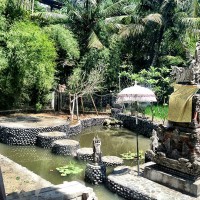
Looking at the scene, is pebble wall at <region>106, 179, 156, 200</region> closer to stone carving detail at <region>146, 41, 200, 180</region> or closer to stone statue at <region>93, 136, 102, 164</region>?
stone statue at <region>93, 136, 102, 164</region>

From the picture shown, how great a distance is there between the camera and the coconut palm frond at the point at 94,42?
23.0m

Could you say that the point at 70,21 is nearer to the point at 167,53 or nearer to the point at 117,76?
the point at 117,76

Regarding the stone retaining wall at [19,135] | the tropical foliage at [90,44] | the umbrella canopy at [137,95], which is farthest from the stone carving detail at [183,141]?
the tropical foliage at [90,44]

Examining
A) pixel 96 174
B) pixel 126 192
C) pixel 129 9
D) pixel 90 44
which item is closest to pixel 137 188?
pixel 126 192

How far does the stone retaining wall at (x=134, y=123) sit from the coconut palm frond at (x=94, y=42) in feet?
15.8

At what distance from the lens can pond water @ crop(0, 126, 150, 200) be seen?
11492 millimetres

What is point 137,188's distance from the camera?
30.5 ft

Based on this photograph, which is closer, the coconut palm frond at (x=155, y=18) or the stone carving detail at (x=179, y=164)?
the stone carving detail at (x=179, y=164)

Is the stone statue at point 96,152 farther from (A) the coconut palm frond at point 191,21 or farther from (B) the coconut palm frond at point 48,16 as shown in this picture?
(A) the coconut palm frond at point 191,21

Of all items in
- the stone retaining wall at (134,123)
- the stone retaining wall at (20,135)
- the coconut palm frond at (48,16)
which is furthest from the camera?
the coconut palm frond at (48,16)

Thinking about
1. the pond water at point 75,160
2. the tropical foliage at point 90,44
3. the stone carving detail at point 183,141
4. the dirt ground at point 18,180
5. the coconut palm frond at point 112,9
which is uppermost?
the coconut palm frond at point 112,9

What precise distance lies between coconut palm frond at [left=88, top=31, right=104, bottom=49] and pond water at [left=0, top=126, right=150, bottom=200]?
6036 millimetres

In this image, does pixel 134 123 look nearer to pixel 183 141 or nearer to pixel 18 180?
pixel 183 141

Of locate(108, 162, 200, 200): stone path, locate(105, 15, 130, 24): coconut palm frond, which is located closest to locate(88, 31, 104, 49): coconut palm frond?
locate(105, 15, 130, 24): coconut palm frond
